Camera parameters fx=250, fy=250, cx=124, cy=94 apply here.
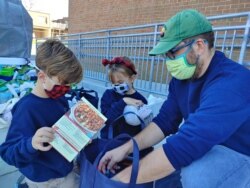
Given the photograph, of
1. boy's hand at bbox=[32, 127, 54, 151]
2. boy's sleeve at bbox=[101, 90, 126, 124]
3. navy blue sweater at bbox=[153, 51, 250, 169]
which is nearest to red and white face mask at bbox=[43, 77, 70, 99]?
boy's hand at bbox=[32, 127, 54, 151]

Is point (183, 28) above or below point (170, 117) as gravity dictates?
above

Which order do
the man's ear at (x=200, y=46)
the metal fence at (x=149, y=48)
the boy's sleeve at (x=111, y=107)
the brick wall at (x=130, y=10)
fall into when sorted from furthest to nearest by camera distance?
the brick wall at (x=130, y=10) → the metal fence at (x=149, y=48) → the boy's sleeve at (x=111, y=107) → the man's ear at (x=200, y=46)

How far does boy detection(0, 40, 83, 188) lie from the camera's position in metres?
1.32

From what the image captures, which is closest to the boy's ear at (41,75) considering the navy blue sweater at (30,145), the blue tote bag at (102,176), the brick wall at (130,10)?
the navy blue sweater at (30,145)

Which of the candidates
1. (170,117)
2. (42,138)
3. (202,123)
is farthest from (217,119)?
(42,138)

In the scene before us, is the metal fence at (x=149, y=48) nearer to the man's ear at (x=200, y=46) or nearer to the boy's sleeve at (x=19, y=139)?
the man's ear at (x=200, y=46)

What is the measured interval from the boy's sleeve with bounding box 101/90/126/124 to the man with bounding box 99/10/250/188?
0.47m

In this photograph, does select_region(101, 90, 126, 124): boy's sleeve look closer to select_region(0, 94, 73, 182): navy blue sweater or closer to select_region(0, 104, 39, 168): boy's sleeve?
select_region(0, 94, 73, 182): navy blue sweater

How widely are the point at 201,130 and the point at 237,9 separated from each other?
14.3 feet

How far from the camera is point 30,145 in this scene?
1203 mm

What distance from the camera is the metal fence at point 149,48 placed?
2.93 m

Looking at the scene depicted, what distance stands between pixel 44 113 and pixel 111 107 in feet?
2.19

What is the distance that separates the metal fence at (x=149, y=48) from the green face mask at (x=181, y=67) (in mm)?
1557

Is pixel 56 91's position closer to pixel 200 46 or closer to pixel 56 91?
pixel 56 91
